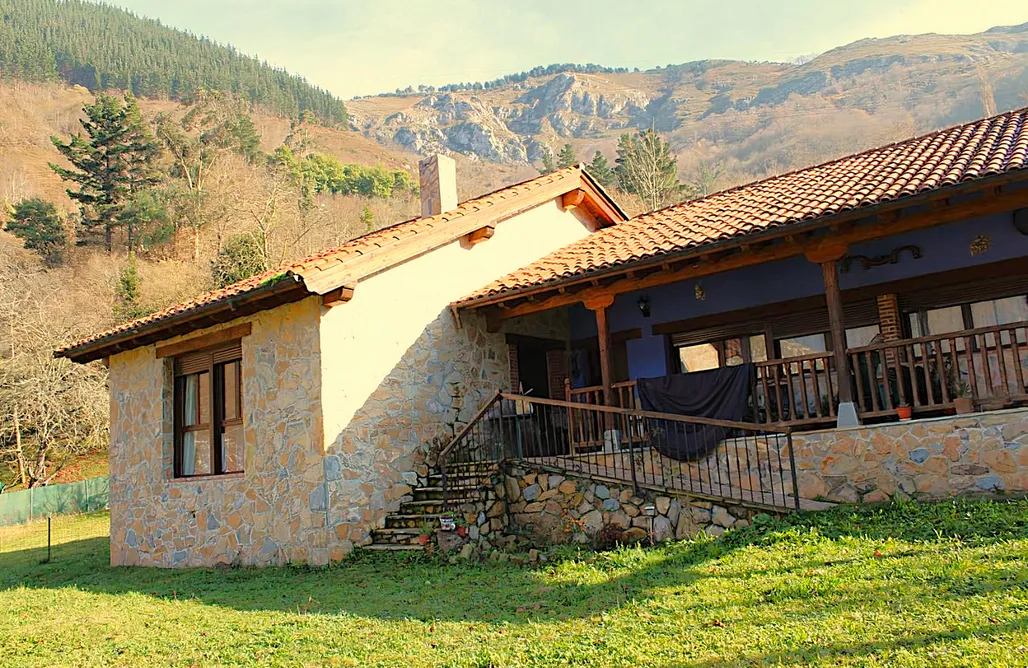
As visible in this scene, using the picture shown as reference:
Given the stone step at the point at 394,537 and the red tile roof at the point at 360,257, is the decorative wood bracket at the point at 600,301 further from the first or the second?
the stone step at the point at 394,537

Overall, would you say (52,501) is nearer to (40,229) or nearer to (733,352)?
(40,229)

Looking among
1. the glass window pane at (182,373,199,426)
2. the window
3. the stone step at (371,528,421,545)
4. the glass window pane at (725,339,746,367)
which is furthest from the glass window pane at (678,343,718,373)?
the glass window pane at (182,373,199,426)

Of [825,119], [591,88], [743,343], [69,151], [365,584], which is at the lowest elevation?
[365,584]

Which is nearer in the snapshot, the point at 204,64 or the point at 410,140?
the point at 204,64

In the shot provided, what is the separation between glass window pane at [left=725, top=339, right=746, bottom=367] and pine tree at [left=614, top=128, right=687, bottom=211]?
21541mm

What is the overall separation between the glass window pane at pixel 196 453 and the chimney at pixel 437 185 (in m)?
5.14

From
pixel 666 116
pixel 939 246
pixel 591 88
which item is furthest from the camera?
pixel 591 88

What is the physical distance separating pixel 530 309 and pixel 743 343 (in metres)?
3.28

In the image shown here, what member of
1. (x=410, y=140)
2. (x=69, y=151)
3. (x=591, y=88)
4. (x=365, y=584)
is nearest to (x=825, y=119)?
(x=591, y=88)

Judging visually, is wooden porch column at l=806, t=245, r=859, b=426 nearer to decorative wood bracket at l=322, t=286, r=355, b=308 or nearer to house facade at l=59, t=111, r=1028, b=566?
house facade at l=59, t=111, r=1028, b=566

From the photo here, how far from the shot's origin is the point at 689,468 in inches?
379

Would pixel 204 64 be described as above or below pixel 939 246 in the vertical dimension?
above

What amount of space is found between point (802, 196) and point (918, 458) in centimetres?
388

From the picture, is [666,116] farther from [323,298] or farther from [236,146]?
[323,298]
